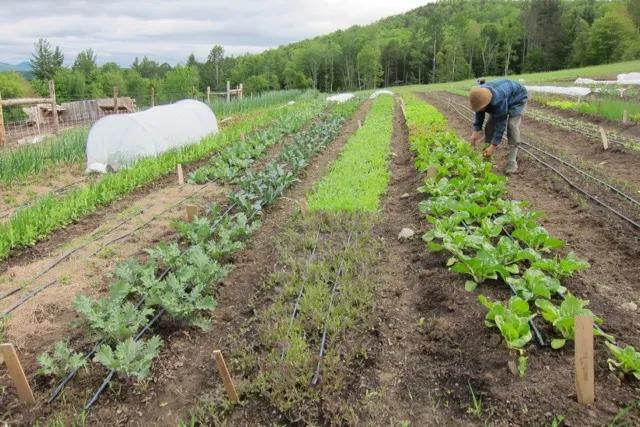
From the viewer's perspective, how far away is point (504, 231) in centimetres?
495

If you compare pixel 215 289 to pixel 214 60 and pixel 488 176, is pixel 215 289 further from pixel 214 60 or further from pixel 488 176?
pixel 214 60

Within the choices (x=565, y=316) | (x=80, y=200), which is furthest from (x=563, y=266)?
(x=80, y=200)

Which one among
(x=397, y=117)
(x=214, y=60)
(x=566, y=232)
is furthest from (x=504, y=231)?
(x=214, y=60)

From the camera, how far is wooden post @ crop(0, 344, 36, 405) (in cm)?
267

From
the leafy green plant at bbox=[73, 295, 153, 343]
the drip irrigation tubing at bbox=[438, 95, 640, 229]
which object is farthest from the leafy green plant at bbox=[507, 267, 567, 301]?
the leafy green plant at bbox=[73, 295, 153, 343]

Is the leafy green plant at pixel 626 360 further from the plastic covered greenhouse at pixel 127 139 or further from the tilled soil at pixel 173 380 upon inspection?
the plastic covered greenhouse at pixel 127 139

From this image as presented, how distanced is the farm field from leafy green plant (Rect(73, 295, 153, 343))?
17 mm

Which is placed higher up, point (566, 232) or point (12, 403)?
point (566, 232)

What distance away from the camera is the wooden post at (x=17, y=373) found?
2666mm

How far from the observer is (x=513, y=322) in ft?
9.66

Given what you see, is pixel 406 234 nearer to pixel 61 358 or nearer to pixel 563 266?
pixel 563 266

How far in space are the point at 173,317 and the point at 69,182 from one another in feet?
21.0

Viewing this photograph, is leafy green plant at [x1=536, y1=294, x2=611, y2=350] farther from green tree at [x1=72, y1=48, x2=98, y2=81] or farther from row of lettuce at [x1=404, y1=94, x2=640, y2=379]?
green tree at [x1=72, y1=48, x2=98, y2=81]

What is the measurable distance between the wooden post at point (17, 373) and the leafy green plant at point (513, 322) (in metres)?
3.10
